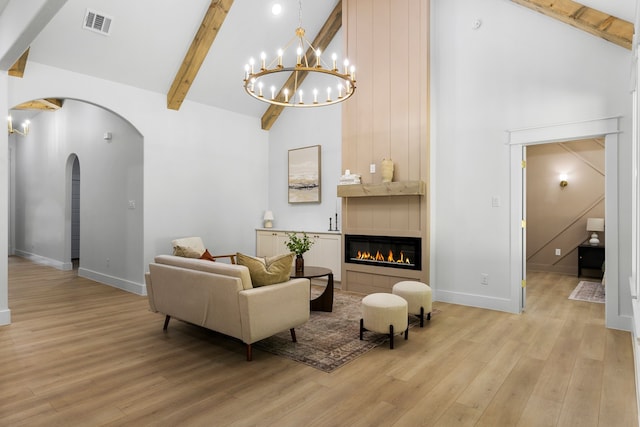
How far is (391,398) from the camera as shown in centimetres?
258

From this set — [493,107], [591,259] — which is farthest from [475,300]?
[591,259]

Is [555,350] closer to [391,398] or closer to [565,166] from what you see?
[391,398]

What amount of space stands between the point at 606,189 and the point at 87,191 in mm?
8253

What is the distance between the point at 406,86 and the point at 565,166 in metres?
4.32

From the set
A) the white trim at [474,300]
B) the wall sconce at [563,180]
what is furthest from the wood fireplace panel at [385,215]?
the wall sconce at [563,180]

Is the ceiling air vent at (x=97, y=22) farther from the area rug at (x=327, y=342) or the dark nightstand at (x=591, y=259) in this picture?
the dark nightstand at (x=591, y=259)

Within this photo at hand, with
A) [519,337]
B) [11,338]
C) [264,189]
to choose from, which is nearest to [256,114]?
[264,189]

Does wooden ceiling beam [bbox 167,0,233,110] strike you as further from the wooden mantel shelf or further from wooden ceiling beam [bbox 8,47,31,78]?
the wooden mantel shelf

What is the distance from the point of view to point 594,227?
22.7 ft

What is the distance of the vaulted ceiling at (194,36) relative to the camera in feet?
13.5

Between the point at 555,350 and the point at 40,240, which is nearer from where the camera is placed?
the point at 555,350

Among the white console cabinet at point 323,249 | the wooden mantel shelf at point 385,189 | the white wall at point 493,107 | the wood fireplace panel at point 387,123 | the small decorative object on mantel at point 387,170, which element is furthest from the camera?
the white console cabinet at point 323,249

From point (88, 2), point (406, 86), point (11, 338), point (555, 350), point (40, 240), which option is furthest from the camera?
point (40, 240)

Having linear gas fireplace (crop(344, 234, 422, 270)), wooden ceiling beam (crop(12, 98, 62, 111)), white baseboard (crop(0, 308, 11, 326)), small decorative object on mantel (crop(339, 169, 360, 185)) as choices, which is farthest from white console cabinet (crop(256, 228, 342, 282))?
wooden ceiling beam (crop(12, 98, 62, 111))
